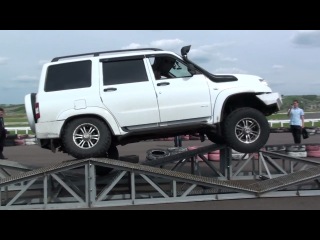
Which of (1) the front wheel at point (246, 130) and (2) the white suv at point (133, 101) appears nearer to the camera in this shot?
(2) the white suv at point (133, 101)

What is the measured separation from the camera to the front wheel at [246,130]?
6.57 metres

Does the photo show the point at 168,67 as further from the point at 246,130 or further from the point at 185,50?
the point at 246,130

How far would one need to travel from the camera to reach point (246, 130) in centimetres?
664

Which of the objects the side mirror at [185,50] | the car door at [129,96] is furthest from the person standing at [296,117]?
the car door at [129,96]

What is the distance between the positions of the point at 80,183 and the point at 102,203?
3.83 ft

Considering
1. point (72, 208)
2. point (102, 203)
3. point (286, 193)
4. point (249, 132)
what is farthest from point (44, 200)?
point (286, 193)

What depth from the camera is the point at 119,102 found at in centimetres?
635

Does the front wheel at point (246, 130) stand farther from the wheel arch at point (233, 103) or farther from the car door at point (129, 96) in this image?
the car door at point (129, 96)

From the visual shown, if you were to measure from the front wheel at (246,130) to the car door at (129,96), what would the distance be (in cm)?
124

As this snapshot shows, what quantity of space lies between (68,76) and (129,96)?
1.08 m

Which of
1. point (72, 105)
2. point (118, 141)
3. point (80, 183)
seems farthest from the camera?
point (80, 183)

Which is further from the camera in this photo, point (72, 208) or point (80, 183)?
point (80, 183)

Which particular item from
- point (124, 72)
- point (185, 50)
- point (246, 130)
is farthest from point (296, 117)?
point (124, 72)
